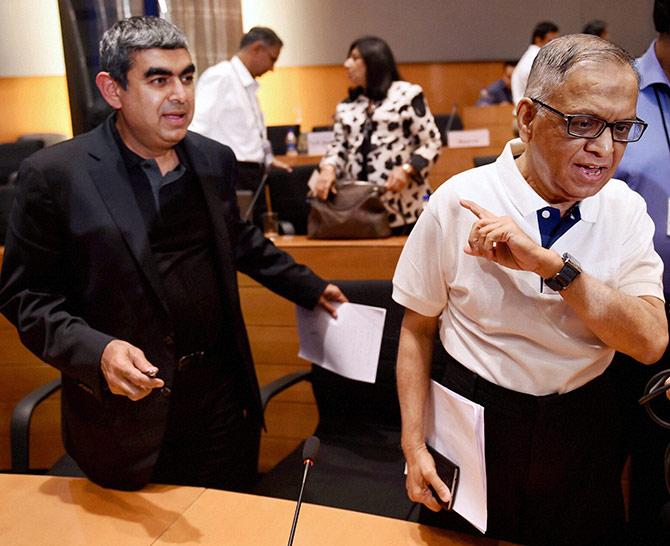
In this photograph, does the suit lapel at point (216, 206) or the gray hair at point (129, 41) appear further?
the suit lapel at point (216, 206)

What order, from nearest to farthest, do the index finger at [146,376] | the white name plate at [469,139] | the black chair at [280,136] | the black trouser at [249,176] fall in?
the index finger at [146,376] → the black trouser at [249,176] → the black chair at [280,136] → the white name plate at [469,139]

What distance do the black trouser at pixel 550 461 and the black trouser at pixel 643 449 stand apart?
0.58 metres

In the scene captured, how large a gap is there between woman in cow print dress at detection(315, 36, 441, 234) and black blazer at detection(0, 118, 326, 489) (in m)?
1.74

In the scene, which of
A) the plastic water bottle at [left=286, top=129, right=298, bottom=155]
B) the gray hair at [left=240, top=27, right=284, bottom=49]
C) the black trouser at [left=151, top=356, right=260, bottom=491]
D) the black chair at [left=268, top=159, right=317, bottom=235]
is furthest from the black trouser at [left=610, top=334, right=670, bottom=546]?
the plastic water bottle at [left=286, top=129, right=298, bottom=155]

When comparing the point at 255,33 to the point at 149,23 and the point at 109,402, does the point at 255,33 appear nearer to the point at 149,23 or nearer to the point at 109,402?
the point at 149,23

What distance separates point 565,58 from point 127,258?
1029 mm

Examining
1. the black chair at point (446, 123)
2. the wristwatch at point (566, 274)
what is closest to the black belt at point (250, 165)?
the wristwatch at point (566, 274)

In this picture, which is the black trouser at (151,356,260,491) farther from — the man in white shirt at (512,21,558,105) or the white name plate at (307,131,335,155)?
the man in white shirt at (512,21,558,105)

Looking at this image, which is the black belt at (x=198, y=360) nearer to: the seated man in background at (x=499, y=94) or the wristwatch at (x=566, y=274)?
the wristwatch at (x=566, y=274)

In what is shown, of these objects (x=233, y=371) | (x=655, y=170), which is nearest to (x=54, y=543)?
(x=233, y=371)

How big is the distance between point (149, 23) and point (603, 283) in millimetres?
1151

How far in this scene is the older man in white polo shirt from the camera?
3.64ft

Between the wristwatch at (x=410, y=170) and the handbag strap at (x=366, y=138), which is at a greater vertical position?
the handbag strap at (x=366, y=138)

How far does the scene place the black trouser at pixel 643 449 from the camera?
6.24ft
